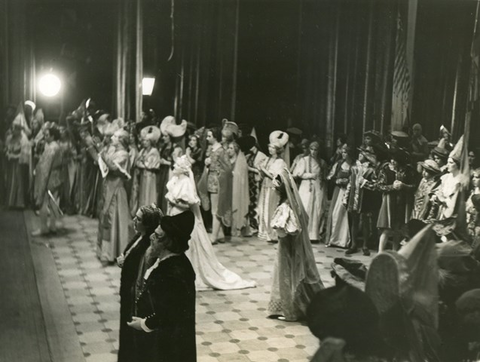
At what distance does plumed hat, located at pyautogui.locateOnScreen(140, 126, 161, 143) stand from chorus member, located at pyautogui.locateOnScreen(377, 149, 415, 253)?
173cm

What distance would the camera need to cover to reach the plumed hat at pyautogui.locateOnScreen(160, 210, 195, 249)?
4.74 m

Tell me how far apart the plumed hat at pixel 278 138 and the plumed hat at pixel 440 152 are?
1.13 metres

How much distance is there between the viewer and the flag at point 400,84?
18.1 ft

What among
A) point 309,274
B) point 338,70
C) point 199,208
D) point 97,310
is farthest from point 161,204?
point 338,70

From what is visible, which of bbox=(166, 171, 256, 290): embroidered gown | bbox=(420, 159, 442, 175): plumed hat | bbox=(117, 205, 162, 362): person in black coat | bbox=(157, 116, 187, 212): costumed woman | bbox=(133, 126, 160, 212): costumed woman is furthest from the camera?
bbox=(166, 171, 256, 290): embroidered gown

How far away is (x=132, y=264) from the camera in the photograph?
5.06 m

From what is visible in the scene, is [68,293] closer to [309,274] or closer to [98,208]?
[98,208]

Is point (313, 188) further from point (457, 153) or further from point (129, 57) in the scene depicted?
point (129, 57)

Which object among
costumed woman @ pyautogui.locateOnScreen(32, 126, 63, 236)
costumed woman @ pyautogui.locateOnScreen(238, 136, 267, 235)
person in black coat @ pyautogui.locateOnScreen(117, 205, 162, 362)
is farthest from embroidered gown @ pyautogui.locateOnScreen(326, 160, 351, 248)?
costumed woman @ pyautogui.locateOnScreen(32, 126, 63, 236)

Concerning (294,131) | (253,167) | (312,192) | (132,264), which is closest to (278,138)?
(294,131)

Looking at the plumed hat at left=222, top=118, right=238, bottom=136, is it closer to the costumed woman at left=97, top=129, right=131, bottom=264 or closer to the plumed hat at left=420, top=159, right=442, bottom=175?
the costumed woman at left=97, top=129, right=131, bottom=264

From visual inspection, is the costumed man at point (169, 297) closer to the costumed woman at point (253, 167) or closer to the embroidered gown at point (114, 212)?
the embroidered gown at point (114, 212)

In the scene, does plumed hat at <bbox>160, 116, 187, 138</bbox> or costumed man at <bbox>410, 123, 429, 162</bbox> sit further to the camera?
plumed hat at <bbox>160, 116, 187, 138</bbox>

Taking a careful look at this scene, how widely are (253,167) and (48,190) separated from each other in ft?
5.49
